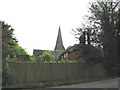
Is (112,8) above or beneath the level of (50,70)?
above

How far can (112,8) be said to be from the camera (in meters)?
45.1

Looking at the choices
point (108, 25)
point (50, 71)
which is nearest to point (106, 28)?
point (108, 25)

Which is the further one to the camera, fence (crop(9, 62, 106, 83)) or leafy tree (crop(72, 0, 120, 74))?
leafy tree (crop(72, 0, 120, 74))

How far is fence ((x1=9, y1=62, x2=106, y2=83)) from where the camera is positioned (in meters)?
28.7

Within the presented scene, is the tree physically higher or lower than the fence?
higher

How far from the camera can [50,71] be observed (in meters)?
33.1

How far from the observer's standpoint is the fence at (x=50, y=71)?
94.0 feet

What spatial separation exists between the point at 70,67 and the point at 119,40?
10.0 m

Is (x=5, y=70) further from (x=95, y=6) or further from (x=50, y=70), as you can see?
(x=95, y=6)

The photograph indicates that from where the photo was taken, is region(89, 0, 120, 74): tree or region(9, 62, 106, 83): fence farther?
region(89, 0, 120, 74): tree

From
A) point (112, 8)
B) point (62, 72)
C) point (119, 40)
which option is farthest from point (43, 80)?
point (112, 8)

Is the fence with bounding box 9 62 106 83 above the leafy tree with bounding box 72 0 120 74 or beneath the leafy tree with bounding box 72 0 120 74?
beneath

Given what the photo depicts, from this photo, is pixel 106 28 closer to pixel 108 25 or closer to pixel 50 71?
pixel 108 25

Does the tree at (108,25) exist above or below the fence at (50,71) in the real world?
above
